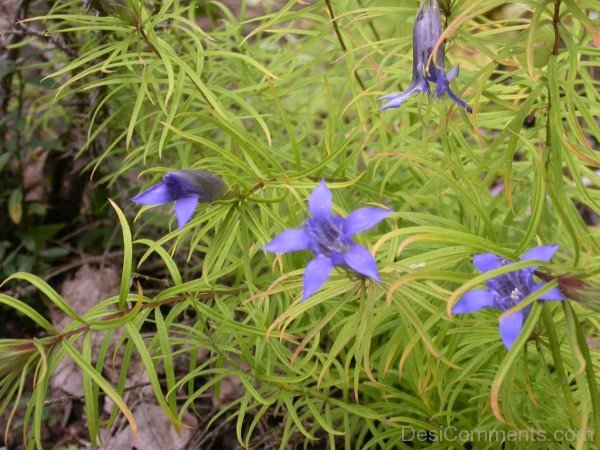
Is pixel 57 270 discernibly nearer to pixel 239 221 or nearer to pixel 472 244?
pixel 239 221

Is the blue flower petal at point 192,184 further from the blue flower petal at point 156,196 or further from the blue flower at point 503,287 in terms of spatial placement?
the blue flower at point 503,287

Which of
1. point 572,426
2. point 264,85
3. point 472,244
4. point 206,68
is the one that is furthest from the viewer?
point 206,68

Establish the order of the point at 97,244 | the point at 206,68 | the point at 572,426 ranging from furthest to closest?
the point at 97,244
the point at 206,68
the point at 572,426

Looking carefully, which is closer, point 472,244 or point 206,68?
point 472,244

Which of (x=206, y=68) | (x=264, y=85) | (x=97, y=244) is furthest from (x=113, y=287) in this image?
(x=264, y=85)

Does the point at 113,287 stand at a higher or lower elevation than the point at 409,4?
lower

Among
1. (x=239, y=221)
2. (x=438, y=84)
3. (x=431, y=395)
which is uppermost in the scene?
(x=438, y=84)

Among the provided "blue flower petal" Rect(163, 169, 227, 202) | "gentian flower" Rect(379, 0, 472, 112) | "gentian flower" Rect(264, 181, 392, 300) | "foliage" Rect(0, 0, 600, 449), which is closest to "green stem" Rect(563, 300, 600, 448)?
"foliage" Rect(0, 0, 600, 449)
